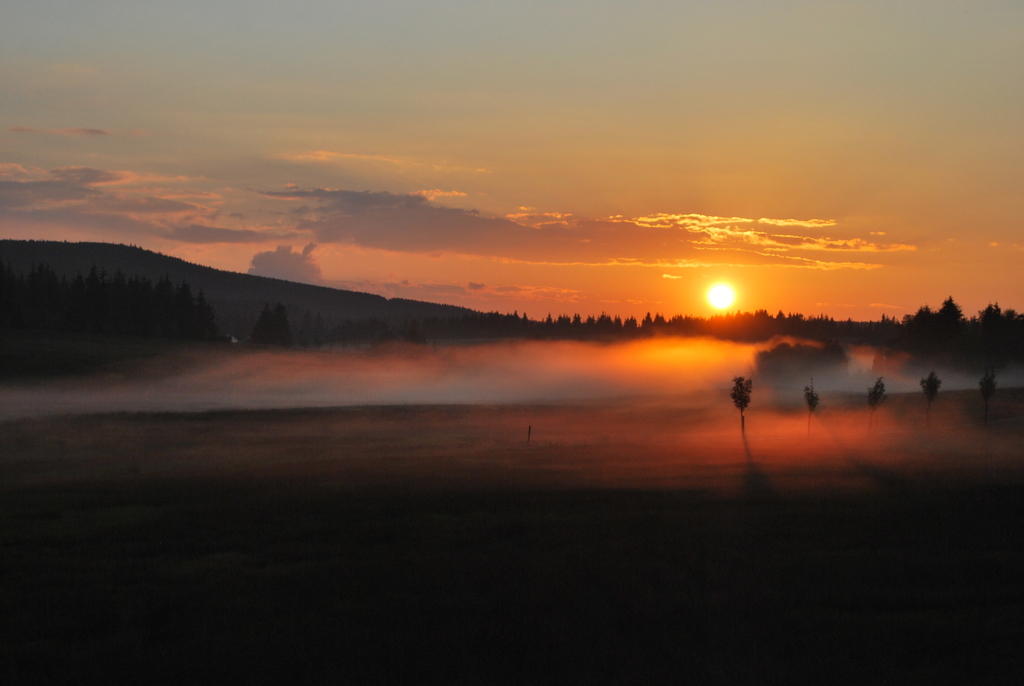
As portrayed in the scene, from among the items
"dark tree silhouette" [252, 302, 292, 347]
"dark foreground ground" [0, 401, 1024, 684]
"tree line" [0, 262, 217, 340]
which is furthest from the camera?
"dark tree silhouette" [252, 302, 292, 347]

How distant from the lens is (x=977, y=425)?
77812 millimetres

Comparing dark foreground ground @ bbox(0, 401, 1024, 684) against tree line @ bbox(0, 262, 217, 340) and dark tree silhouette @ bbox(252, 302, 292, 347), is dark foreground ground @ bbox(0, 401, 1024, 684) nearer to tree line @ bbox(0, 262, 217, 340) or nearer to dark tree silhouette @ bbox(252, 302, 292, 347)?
tree line @ bbox(0, 262, 217, 340)

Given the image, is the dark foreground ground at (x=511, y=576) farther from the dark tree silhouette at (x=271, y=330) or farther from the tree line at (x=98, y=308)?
the dark tree silhouette at (x=271, y=330)

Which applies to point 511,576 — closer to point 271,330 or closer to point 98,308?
point 98,308

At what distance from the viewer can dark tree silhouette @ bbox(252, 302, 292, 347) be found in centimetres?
19275

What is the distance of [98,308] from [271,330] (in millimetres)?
46722

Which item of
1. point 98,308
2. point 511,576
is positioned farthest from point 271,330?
point 511,576

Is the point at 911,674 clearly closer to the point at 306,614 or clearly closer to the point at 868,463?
the point at 306,614

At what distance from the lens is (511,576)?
19406 millimetres

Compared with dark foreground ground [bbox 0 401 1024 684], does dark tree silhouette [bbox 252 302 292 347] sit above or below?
above

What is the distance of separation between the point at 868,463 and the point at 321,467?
3222cm

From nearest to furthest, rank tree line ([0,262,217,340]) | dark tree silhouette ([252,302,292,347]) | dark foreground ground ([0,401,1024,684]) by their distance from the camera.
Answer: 1. dark foreground ground ([0,401,1024,684])
2. tree line ([0,262,217,340])
3. dark tree silhouette ([252,302,292,347])

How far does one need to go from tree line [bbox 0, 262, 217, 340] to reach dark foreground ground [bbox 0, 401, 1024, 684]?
12124cm

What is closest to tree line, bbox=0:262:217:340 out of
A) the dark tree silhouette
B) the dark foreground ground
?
the dark tree silhouette
